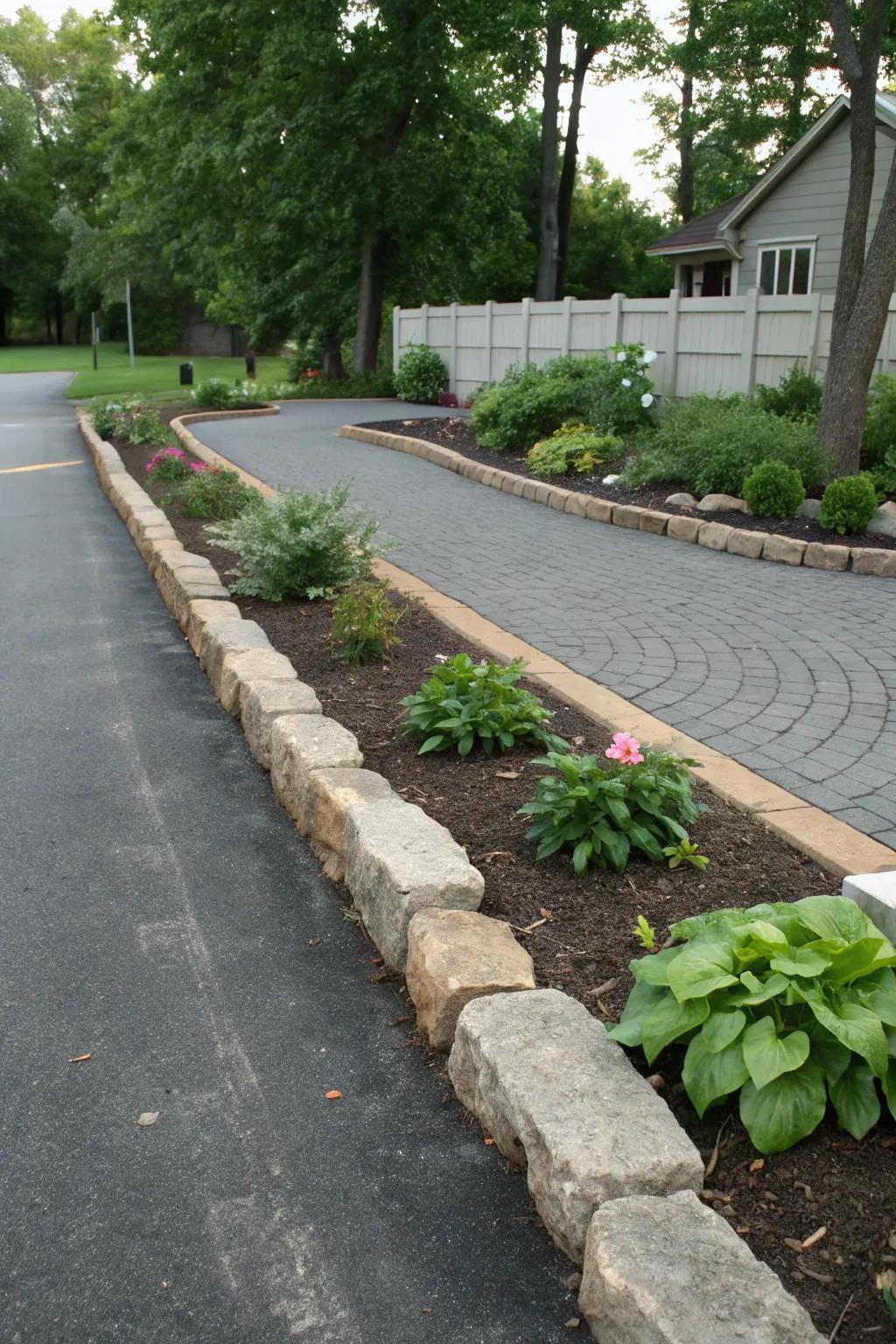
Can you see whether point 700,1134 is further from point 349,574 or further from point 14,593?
point 14,593

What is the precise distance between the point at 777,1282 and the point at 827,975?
2.52 ft

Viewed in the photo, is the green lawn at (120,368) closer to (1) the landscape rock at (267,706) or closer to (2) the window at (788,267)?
(2) the window at (788,267)

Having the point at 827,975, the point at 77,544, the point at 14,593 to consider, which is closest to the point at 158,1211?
the point at 827,975

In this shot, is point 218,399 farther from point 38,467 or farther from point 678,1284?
point 678,1284

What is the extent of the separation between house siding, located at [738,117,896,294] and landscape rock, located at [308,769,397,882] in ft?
62.5

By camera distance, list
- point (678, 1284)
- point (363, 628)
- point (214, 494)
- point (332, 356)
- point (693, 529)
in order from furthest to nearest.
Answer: point (332, 356)
point (214, 494)
point (693, 529)
point (363, 628)
point (678, 1284)

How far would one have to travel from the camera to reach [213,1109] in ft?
Answer: 9.29

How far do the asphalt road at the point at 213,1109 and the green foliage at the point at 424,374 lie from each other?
61.8 feet

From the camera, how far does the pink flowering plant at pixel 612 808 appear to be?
370 cm

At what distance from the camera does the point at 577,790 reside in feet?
12.2

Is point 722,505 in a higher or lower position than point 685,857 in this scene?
higher

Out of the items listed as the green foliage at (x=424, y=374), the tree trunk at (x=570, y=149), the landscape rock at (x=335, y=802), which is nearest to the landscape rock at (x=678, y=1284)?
the landscape rock at (x=335, y=802)

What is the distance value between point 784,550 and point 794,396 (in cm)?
403

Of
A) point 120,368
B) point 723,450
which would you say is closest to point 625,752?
point 723,450
